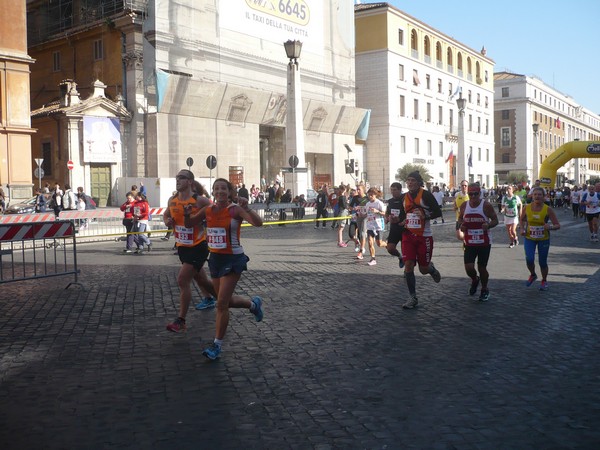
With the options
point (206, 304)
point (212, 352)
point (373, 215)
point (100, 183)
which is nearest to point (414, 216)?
point (206, 304)

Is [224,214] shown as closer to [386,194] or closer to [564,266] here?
[564,266]

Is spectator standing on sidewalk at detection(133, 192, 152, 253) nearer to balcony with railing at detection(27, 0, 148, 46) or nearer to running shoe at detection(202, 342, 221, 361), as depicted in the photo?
running shoe at detection(202, 342, 221, 361)

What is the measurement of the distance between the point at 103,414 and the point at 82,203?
Result: 22104mm

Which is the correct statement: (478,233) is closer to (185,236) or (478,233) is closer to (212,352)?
(185,236)

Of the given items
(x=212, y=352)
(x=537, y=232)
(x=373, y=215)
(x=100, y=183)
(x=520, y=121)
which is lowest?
(x=212, y=352)

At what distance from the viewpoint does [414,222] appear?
9008mm

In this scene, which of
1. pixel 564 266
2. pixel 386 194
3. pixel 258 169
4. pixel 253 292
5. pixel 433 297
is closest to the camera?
pixel 433 297

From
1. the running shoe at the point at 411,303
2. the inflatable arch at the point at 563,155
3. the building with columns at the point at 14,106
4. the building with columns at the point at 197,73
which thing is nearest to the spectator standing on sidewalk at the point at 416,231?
the running shoe at the point at 411,303

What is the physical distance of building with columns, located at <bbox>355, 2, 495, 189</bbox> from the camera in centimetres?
5528

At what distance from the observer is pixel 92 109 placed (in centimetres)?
3584

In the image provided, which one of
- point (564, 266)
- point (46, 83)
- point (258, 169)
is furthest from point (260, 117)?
point (564, 266)

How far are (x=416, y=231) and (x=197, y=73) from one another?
3128 centimetres

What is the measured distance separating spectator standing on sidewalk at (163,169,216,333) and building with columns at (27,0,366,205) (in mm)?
23181

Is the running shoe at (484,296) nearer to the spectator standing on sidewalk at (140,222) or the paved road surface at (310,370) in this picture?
the paved road surface at (310,370)
